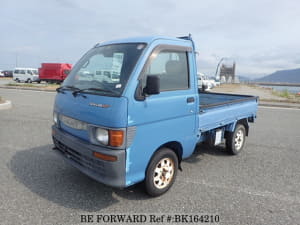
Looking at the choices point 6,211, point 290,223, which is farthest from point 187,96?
point 6,211

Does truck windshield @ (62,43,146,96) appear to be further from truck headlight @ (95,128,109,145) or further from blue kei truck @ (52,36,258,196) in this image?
truck headlight @ (95,128,109,145)

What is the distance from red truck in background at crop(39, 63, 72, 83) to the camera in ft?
87.8

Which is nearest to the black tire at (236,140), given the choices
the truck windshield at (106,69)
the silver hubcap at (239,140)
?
the silver hubcap at (239,140)

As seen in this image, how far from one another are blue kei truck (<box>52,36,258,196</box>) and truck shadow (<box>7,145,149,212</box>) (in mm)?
483

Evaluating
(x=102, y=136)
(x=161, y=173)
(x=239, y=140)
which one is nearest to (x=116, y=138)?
(x=102, y=136)

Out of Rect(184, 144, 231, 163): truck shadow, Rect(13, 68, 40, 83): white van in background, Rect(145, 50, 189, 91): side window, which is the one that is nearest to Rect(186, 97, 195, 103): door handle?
Rect(145, 50, 189, 91): side window

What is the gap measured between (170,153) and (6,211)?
220cm

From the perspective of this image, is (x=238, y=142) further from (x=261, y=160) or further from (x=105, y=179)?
(x=105, y=179)

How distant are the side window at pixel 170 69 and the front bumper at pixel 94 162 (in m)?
1.09

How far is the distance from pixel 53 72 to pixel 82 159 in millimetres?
27179

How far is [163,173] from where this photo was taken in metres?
3.11

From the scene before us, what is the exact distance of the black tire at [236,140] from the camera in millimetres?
4617

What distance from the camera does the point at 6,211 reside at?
2676 millimetres

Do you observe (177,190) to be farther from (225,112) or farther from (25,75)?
(25,75)
